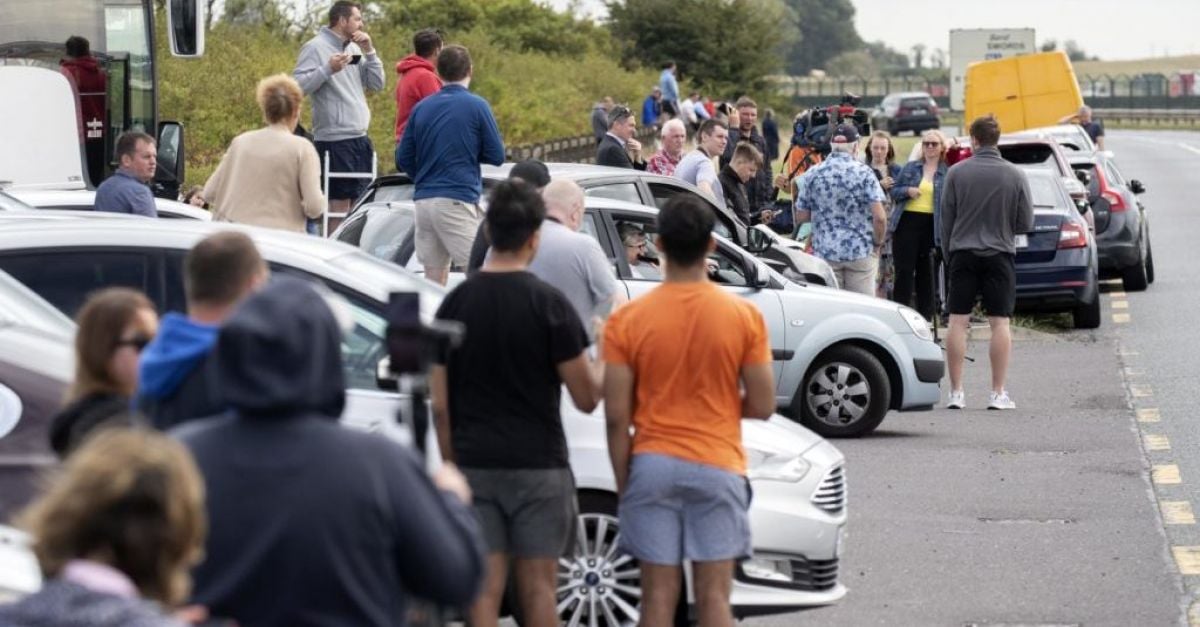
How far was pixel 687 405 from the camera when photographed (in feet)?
21.6

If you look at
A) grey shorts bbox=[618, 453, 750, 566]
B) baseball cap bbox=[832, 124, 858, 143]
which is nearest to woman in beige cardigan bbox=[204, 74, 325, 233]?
grey shorts bbox=[618, 453, 750, 566]

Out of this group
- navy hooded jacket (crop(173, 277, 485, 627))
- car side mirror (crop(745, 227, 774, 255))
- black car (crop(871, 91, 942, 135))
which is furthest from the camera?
black car (crop(871, 91, 942, 135))

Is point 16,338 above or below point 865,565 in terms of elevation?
above

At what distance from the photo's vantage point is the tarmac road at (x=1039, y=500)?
29.2 feet

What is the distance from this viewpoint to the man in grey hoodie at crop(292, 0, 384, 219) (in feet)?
48.2

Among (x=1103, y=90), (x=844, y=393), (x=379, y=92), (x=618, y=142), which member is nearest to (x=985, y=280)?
(x=844, y=393)

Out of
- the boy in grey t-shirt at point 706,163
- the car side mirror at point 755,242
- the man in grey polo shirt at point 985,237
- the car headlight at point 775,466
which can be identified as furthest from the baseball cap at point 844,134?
the car headlight at point 775,466

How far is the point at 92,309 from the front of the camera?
199 inches

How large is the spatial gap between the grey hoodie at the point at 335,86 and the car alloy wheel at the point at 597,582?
24.6 feet

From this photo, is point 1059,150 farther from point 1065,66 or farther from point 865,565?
point 1065,66

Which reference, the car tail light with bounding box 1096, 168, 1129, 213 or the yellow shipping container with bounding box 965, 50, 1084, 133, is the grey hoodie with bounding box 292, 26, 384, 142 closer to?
the car tail light with bounding box 1096, 168, 1129, 213

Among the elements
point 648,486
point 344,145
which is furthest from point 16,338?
point 344,145

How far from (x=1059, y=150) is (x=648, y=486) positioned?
1582cm

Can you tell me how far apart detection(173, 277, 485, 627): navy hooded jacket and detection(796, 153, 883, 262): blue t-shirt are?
11821mm
